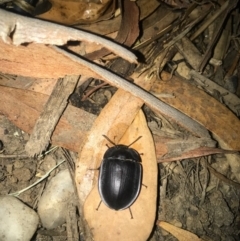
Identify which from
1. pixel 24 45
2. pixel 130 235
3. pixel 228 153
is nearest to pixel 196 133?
pixel 228 153

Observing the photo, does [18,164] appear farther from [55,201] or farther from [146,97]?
[146,97]

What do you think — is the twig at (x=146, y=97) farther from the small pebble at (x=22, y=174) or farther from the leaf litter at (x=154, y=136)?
the small pebble at (x=22, y=174)

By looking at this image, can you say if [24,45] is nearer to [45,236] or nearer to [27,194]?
[27,194]

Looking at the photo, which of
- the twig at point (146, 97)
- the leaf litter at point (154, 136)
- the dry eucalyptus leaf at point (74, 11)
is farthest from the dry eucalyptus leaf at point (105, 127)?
the dry eucalyptus leaf at point (74, 11)

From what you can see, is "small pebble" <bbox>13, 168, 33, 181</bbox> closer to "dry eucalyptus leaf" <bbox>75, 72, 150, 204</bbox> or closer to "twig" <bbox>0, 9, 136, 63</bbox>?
"dry eucalyptus leaf" <bbox>75, 72, 150, 204</bbox>

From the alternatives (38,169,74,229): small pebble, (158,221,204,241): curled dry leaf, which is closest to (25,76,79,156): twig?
(38,169,74,229): small pebble
